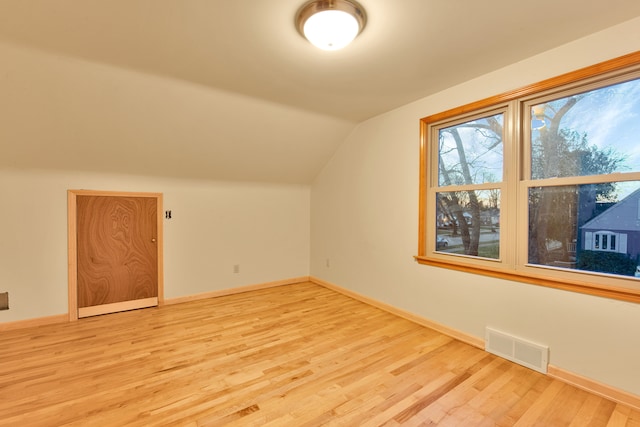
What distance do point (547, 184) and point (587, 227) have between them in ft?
1.37

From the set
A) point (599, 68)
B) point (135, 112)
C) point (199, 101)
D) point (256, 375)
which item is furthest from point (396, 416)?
point (135, 112)

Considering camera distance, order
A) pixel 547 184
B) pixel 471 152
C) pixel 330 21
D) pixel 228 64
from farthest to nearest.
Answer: pixel 471 152
pixel 228 64
pixel 547 184
pixel 330 21

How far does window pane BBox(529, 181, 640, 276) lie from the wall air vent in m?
0.68

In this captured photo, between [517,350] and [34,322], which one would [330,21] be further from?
[34,322]

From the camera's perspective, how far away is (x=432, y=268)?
3.07 metres

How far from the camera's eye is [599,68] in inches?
79.1

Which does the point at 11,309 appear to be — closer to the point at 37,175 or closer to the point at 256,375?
the point at 37,175

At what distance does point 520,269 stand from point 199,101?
3472 millimetres

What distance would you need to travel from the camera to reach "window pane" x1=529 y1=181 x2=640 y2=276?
1975 mm

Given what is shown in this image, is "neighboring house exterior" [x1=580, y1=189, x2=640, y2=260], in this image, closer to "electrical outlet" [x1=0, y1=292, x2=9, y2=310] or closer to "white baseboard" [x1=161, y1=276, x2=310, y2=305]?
"white baseboard" [x1=161, y1=276, x2=310, y2=305]

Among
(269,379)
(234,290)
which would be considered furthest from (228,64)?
(234,290)

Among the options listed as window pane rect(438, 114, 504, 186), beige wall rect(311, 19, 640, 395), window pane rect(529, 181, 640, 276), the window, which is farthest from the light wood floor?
window pane rect(438, 114, 504, 186)

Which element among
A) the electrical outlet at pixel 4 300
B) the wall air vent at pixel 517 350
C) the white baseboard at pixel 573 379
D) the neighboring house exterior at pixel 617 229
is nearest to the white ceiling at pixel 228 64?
the neighboring house exterior at pixel 617 229

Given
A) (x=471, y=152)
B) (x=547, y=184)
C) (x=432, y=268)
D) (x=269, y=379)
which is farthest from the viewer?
(x=432, y=268)
